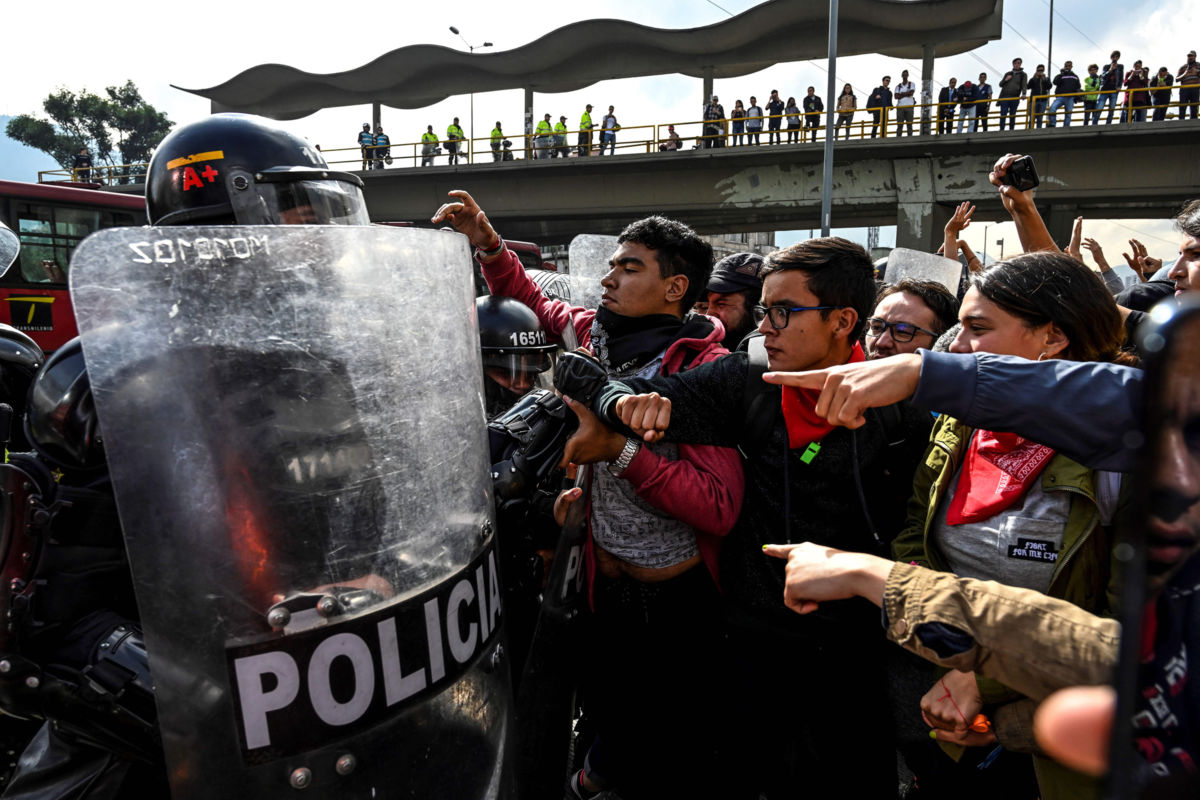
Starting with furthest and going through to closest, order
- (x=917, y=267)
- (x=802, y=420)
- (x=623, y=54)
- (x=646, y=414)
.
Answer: (x=623, y=54) → (x=917, y=267) → (x=802, y=420) → (x=646, y=414)

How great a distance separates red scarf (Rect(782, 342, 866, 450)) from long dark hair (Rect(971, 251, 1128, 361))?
0.49 meters

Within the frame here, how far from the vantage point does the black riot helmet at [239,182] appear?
73.2 inches

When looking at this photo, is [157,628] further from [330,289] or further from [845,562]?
[845,562]

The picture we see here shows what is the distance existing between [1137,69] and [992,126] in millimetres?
3143

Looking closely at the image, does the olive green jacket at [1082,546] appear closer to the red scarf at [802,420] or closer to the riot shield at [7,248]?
the red scarf at [802,420]

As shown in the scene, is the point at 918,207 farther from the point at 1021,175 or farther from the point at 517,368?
the point at 517,368

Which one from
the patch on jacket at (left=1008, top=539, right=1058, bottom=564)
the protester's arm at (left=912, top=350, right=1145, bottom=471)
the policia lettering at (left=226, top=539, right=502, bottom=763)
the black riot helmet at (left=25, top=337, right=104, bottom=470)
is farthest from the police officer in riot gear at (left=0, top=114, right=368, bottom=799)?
the patch on jacket at (left=1008, top=539, right=1058, bottom=564)

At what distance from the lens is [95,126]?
45.8 m

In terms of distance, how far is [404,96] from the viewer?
2700 centimetres

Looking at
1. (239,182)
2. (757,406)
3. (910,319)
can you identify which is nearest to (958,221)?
(910,319)

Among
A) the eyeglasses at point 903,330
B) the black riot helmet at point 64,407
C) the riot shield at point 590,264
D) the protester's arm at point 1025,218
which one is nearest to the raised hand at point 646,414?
the black riot helmet at point 64,407

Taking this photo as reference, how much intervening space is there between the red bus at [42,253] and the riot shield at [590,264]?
9.01 m

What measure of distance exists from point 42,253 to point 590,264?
990cm

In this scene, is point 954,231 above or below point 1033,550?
above
